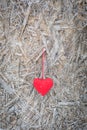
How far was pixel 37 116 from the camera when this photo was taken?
211cm

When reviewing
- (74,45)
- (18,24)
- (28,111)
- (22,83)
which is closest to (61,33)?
(74,45)

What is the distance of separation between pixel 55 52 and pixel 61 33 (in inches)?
5.1

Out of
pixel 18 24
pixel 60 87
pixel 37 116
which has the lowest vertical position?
pixel 37 116

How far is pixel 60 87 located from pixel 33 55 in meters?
0.28

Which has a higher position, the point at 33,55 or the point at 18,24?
the point at 18,24

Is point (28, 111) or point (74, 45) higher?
point (74, 45)

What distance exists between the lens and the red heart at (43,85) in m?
1.98

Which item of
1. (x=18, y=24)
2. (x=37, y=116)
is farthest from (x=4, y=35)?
(x=37, y=116)

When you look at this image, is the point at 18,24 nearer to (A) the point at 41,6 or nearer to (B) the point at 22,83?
(A) the point at 41,6

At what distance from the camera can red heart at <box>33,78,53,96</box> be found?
6.49 feet

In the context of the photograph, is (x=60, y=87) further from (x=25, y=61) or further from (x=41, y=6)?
(x=41, y=6)

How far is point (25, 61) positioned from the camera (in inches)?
81.0

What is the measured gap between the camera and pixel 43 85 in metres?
1.98

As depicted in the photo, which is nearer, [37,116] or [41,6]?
[41,6]
